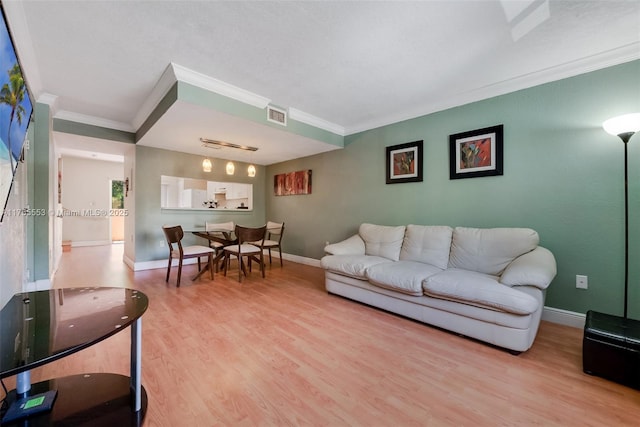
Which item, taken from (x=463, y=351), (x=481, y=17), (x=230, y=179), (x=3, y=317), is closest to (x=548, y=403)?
(x=463, y=351)

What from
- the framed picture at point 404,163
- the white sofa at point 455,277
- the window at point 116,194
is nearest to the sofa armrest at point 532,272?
the white sofa at point 455,277

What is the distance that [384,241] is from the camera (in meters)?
3.38

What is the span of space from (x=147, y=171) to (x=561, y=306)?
5886mm

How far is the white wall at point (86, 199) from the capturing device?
6977mm

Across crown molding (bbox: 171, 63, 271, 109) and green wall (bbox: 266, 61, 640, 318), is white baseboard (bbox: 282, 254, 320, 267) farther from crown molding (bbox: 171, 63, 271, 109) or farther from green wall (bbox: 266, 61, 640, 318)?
crown molding (bbox: 171, 63, 271, 109)

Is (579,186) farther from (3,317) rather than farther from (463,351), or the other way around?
(3,317)

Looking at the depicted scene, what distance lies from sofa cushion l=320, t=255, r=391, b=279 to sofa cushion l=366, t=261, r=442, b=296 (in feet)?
0.34

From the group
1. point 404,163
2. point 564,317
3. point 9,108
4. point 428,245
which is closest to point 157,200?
point 9,108

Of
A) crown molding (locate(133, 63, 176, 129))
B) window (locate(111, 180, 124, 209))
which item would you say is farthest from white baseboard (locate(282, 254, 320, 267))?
window (locate(111, 180, 124, 209))

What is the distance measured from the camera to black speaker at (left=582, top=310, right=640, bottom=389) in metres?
1.55

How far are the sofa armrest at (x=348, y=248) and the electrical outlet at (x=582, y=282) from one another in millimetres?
2132

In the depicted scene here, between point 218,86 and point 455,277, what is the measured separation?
10.00 ft

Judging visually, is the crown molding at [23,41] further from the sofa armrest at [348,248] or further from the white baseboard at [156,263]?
the sofa armrest at [348,248]

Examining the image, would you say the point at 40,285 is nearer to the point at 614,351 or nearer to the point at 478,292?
the point at 478,292
